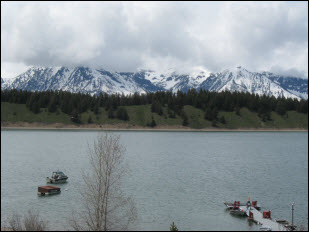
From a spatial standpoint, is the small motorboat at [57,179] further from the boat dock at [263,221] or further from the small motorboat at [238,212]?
the boat dock at [263,221]

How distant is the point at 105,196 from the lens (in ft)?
115

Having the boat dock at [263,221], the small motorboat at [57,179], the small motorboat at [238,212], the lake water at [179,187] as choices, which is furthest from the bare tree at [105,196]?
the small motorboat at [57,179]

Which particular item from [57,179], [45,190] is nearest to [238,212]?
[45,190]

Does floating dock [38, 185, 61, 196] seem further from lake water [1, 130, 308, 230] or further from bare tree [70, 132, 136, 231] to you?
bare tree [70, 132, 136, 231]

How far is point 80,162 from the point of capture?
300ft

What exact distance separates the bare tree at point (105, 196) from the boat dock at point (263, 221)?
15.3 meters

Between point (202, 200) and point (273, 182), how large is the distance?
21188 mm

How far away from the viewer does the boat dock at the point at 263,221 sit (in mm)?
43912

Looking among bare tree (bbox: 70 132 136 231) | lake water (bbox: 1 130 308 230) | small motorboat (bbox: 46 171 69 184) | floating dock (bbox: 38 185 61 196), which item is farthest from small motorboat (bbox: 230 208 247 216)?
small motorboat (bbox: 46 171 69 184)

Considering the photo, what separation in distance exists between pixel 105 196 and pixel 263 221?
73.1 feet

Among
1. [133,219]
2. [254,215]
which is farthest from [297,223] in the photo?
[133,219]

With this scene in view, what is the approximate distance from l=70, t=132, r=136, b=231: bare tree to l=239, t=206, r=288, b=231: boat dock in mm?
15322

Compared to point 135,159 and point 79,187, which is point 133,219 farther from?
point 135,159

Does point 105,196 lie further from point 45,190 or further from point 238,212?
point 45,190
